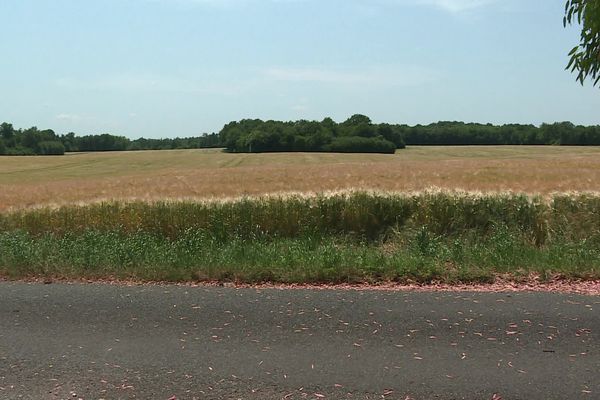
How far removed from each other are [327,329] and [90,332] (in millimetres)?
2240

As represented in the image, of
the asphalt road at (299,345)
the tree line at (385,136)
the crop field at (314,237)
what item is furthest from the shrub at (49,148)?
the asphalt road at (299,345)

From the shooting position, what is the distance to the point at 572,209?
10797 mm

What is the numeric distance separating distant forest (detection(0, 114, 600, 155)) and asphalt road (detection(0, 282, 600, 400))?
72593mm

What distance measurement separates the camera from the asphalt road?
3846 mm

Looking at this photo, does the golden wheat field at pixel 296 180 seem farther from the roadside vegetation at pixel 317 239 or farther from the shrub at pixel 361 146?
the shrub at pixel 361 146

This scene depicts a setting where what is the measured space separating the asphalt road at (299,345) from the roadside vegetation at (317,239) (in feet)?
3.56

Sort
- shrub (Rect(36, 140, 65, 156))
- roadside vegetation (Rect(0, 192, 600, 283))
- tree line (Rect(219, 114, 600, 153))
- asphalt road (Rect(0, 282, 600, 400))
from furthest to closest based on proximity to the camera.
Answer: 1. shrub (Rect(36, 140, 65, 156))
2. tree line (Rect(219, 114, 600, 153))
3. roadside vegetation (Rect(0, 192, 600, 283))
4. asphalt road (Rect(0, 282, 600, 400))

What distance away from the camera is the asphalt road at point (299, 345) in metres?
3.85

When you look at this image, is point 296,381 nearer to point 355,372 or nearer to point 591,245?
point 355,372

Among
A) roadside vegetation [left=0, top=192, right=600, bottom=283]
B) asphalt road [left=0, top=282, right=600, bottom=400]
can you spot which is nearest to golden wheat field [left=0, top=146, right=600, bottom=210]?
roadside vegetation [left=0, top=192, right=600, bottom=283]

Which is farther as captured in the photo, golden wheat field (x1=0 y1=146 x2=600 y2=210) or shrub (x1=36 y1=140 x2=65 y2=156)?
shrub (x1=36 y1=140 x2=65 y2=156)

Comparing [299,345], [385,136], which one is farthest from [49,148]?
[299,345]

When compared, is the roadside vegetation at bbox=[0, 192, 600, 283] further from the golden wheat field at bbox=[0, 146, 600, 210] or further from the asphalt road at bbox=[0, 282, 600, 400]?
the golden wheat field at bbox=[0, 146, 600, 210]

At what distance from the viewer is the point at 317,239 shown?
34.0 feet
